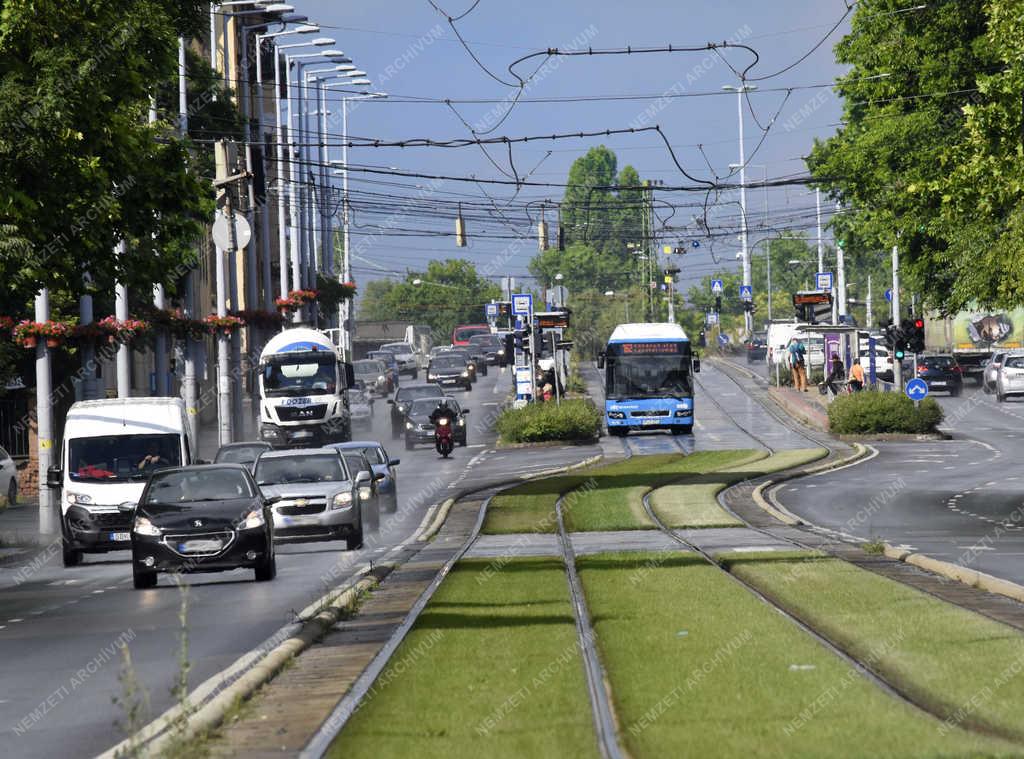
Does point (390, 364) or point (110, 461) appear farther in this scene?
point (390, 364)

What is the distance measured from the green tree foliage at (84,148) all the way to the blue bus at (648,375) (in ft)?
111

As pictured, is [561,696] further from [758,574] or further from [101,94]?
[101,94]

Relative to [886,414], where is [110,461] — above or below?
above

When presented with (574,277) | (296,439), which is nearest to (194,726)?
(296,439)

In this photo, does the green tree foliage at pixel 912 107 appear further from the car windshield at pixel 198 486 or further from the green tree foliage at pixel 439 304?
the green tree foliage at pixel 439 304

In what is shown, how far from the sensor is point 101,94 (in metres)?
18.9

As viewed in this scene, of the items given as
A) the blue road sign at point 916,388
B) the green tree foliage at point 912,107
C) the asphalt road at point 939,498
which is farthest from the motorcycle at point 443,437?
the green tree foliage at point 912,107

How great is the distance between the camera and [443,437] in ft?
168

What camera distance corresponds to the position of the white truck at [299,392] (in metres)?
55.3

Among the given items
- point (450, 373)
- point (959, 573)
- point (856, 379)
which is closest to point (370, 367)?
point (450, 373)

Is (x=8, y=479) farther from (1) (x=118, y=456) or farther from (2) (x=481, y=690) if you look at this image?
(2) (x=481, y=690)

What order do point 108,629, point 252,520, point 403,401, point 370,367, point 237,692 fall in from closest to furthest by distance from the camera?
point 237,692 < point 108,629 < point 252,520 < point 403,401 < point 370,367

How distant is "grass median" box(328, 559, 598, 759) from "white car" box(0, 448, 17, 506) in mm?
23489

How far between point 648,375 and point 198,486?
1377 inches
